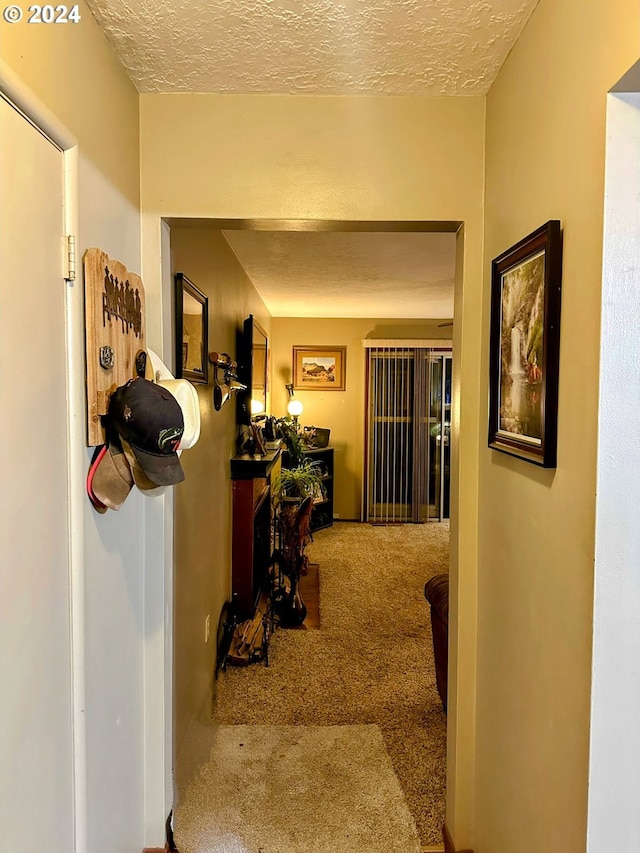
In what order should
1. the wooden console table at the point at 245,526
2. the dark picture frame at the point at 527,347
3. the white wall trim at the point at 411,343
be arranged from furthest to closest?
1. the white wall trim at the point at 411,343
2. the wooden console table at the point at 245,526
3. the dark picture frame at the point at 527,347

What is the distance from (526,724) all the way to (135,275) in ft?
4.78

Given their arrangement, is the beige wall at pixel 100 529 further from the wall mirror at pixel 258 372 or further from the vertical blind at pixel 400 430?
the vertical blind at pixel 400 430

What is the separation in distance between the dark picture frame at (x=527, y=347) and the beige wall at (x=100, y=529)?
3.15ft

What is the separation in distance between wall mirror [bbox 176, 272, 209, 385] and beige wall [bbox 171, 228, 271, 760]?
65 millimetres

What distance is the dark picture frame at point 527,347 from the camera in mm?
1030

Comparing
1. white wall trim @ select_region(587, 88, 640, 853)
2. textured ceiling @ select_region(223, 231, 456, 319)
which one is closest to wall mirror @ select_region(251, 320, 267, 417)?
textured ceiling @ select_region(223, 231, 456, 319)

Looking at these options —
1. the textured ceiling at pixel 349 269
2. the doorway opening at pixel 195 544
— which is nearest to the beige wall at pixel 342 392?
the textured ceiling at pixel 349 269

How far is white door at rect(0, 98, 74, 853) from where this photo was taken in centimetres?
85

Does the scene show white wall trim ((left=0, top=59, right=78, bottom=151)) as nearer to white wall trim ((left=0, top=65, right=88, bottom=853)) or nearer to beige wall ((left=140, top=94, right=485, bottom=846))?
white wall trim ((left=0, top=65, right=88, bottom=853))

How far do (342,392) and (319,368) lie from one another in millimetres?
384

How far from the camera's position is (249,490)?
310 cm

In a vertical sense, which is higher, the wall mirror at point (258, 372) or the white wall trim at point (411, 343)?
the white wall trim at point (411, 343)

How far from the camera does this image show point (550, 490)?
1.06 m

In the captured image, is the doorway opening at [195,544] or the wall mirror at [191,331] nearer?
the doorway opening at [195,544]
